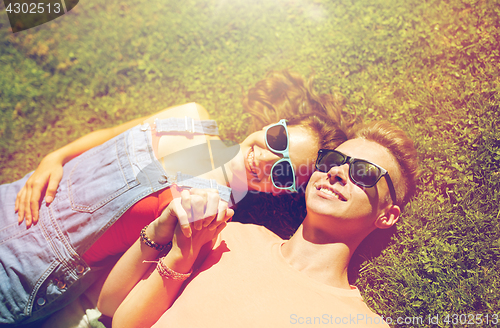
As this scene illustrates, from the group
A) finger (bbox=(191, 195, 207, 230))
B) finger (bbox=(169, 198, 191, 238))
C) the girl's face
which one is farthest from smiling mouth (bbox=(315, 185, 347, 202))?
finger (bbox=(169, 198, 191, 238))

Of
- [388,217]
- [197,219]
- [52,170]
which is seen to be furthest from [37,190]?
[388,217]

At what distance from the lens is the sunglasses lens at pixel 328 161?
274 cm

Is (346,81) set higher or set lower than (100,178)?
higher

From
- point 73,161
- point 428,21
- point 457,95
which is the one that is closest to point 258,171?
point 73,161

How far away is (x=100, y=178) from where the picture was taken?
9.53 feet

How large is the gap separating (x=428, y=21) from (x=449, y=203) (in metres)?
2.34

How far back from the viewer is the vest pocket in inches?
110

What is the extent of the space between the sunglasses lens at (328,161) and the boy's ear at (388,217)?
67 centimetres

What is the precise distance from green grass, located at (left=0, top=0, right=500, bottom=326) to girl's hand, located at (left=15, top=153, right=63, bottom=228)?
140 centimetres

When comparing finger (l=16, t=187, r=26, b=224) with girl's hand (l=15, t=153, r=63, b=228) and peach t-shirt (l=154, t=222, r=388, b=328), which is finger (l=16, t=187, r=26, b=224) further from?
peach t-shirt (l=154, t=222, r=388, b=328)

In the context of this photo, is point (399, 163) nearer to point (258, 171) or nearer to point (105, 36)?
point (258, 171)

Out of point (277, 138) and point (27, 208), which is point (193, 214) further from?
point (27, 208)

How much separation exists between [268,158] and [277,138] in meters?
0.23

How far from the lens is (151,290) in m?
2.47
